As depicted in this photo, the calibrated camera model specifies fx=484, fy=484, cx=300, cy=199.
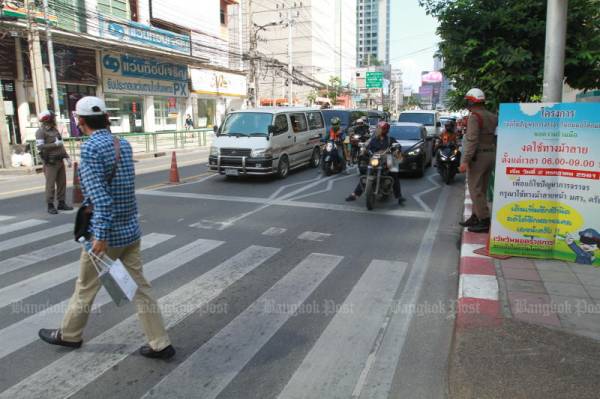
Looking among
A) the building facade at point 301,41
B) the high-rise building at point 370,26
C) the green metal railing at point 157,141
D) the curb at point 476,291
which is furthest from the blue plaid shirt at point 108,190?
the high-rise building at point 370,26

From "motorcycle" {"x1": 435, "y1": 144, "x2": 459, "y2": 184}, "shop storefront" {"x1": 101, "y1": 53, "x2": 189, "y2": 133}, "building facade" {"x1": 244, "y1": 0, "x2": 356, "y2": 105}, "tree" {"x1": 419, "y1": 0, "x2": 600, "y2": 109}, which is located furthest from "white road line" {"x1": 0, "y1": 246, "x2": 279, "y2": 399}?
"building facade" {"x1": 244, "y1": 0, "x2": 356, "y2": 105}

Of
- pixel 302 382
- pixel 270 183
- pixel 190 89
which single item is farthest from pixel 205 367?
pixel 190 89

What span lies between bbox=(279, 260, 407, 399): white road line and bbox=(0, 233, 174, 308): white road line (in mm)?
3077

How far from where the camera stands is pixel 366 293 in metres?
5.07

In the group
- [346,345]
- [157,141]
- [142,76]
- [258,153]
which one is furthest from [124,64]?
[346,345]

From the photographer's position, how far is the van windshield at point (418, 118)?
20.9 meters

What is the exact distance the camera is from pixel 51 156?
360 inches

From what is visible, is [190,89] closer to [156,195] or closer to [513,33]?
[156,195]

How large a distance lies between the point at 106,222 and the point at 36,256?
3692 millimetres

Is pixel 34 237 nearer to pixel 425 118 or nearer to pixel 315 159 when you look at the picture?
pixel 315 159

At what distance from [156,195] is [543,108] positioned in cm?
816

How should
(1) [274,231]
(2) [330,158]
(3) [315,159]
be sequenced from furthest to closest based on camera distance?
(3) [315,159]
(2) [330,158]
(1) [274,231]

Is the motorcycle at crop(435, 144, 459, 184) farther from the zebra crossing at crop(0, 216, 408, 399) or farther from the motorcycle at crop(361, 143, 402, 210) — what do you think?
the zebra crossing at crop(0, 216, 408, 399)

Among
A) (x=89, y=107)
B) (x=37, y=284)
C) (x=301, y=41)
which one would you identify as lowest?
(x=37, y=284)
